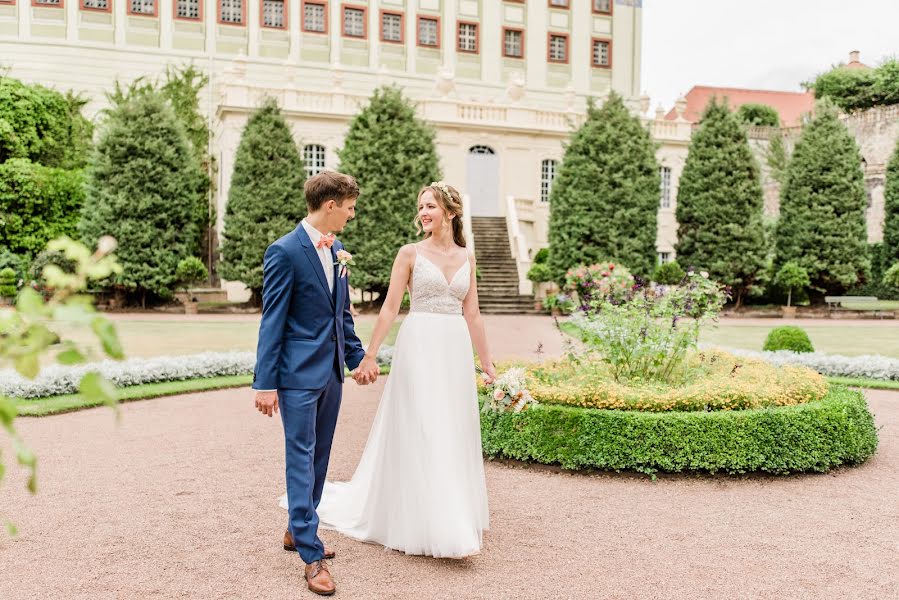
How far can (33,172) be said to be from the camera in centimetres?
2508

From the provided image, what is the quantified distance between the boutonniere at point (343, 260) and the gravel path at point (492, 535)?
159 centimetres

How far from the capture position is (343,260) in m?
3.98

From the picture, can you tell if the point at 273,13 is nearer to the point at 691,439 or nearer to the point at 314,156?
the point at 314,156

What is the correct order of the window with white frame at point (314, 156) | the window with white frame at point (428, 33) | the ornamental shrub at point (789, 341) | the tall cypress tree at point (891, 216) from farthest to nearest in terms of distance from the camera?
the window with white frame at point (428, 33), the tall cypress tree at point (891, 216), the window with white frame at point (314, 156), the ornamental shrub at point (789, 341)

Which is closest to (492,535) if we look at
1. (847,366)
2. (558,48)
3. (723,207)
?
(847,366)

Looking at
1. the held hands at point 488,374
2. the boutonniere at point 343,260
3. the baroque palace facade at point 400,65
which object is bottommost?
the held hands at point 488,374

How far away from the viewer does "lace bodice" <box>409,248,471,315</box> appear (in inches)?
178

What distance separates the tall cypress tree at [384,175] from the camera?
24344 mm

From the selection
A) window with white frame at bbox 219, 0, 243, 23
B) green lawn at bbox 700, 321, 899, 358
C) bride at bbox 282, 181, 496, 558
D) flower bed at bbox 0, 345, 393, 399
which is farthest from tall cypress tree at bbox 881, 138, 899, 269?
bride at bbox 282, 181, 496, 558

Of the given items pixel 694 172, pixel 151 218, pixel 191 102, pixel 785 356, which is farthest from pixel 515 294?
pixel 191 102

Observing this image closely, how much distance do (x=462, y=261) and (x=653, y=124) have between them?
30.4 meters

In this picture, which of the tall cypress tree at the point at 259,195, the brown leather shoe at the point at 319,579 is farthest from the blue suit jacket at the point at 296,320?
the tall cypress tree at the point at 259,195

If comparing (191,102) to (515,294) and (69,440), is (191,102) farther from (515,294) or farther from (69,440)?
(69,440)

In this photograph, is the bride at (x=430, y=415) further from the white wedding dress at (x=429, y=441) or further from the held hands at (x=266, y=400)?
the held hands at (x=266, y=400)
